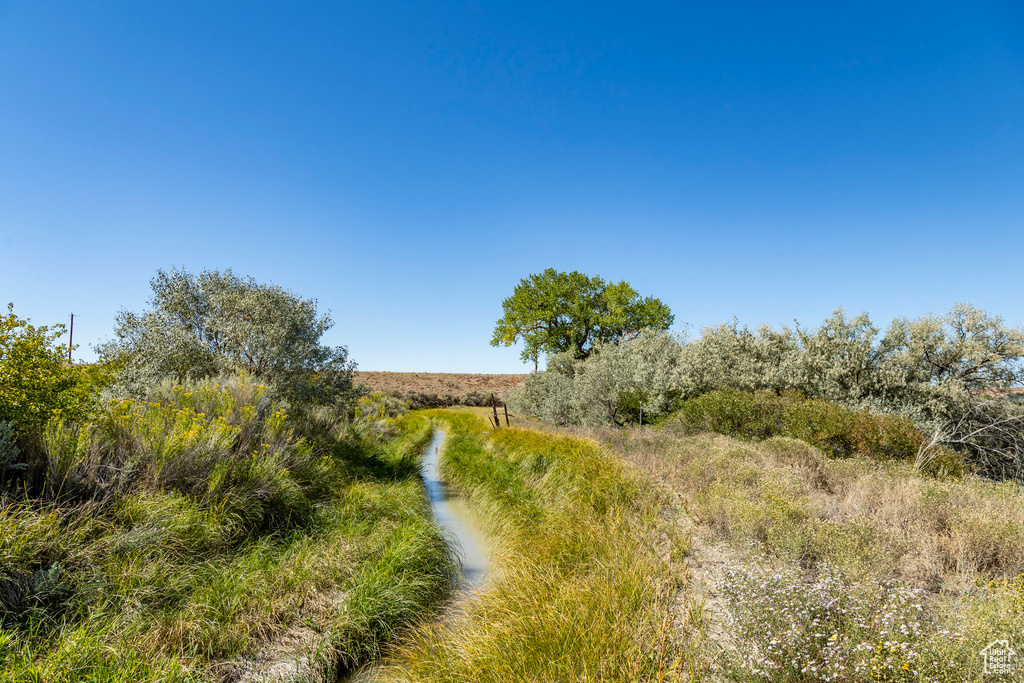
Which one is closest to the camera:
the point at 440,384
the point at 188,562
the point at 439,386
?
the point at 188,562

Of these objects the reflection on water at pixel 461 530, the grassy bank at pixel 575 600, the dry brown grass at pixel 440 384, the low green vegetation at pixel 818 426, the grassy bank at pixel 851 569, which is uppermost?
the dry brown grass at pixel 440 384

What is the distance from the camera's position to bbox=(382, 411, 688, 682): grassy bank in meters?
3.79

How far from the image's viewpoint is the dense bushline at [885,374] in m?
11.1

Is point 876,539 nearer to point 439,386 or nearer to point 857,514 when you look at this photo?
point 857,514

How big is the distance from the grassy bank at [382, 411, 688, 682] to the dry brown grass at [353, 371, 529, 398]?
110 ft

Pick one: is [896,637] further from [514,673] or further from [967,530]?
[967,530]

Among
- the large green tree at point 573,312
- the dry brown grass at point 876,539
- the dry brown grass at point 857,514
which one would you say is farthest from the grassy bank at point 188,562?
the large green tree at point 573,312

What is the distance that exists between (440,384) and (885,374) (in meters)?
59.0

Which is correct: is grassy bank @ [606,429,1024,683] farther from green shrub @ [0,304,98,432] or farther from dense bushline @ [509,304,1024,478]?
green shrub @ [0,304,98,432]

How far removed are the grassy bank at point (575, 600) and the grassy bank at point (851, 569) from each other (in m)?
0.47

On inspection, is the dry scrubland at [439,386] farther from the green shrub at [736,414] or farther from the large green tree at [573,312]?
the green shrub at [736,414]

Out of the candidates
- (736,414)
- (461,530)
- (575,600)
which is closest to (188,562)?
(575,600)

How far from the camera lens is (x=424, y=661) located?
4.43 metres

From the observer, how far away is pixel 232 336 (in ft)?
46.3
